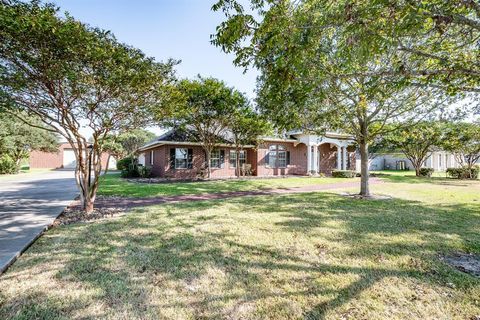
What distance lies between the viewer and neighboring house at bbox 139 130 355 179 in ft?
63.0

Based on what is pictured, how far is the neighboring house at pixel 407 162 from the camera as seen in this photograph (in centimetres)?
3616

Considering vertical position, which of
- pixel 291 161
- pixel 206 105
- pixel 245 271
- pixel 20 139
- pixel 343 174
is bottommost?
pixel 245 271

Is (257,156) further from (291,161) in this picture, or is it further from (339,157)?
(339,157)

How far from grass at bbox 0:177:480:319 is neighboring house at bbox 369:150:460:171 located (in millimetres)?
35785

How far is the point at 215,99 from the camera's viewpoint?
1519 centimetres

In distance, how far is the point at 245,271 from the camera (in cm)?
346

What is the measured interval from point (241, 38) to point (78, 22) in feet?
12.1

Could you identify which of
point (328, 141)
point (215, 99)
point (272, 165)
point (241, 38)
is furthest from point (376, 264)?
point (328, 141)

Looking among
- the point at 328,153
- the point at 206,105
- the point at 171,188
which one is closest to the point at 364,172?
the point at 171,188

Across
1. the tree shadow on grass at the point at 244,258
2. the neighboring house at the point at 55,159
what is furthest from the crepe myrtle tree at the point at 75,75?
the neighboring house at the point at 55,159

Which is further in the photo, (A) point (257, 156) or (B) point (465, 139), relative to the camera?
(A) point (257, 156)

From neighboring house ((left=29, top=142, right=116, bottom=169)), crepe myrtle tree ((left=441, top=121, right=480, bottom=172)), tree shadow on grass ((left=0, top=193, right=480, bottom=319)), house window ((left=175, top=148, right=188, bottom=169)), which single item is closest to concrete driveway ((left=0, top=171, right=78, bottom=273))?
tree shadow on grass ((left=0, top=193, right=480, bottom=319))

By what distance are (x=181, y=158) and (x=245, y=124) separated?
6214 mm

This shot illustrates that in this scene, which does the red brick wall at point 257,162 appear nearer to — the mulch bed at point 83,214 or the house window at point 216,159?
the house window at point 216,159
